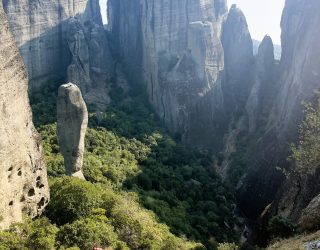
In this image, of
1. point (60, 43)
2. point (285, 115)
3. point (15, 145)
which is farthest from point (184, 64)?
point (15, 145)

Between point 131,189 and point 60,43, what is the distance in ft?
107

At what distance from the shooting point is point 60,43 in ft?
219

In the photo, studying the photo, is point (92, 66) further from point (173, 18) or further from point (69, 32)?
point (173, 18)

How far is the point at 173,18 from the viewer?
6781 centimetres

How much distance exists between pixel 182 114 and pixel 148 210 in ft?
93.1

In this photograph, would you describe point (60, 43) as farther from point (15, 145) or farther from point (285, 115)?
point (15, 145)

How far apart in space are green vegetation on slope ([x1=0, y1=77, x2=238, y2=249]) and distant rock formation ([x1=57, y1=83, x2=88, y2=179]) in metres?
1.88

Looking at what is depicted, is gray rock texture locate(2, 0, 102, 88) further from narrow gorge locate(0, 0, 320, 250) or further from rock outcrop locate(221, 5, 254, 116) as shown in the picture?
rock outcrop locate(221, 5, 254, 116)

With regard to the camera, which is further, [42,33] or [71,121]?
[42,33]

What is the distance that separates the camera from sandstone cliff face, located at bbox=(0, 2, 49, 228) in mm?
22328

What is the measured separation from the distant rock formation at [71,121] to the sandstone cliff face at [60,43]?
28933mm

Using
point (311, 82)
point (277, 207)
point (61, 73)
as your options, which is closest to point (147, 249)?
point (277, 207)

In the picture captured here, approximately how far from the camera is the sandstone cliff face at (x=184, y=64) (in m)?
62.6

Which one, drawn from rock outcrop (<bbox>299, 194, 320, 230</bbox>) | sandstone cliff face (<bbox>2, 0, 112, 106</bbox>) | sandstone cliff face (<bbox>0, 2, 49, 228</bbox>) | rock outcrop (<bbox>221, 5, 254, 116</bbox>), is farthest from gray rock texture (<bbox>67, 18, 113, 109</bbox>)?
rock outcrop (<bbox>299, 194, 320, 230</bbox>)
